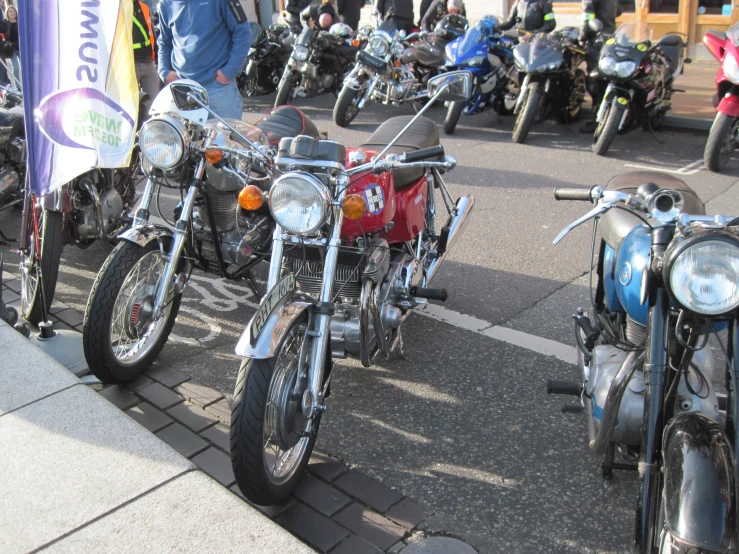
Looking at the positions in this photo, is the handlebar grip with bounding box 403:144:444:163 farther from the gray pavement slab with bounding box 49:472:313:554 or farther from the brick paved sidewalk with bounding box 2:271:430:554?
the gray pavement slab with bounding box 49:472:313:554

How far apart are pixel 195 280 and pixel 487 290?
6.58 feet

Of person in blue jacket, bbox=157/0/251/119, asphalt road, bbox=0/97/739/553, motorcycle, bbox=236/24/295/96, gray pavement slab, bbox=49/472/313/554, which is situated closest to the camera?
gray pavement slab, bbox=49/472/313/554


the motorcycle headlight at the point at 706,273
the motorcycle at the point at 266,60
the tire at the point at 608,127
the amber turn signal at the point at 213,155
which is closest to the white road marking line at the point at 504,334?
the amber turn signal at the point at 213,155

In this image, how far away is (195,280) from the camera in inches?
203

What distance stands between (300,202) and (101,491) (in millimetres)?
1291

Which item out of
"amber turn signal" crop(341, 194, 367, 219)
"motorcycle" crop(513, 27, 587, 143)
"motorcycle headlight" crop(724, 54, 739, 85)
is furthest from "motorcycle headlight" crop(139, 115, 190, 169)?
"motorcycle" crop(513, 27, 587, 143)

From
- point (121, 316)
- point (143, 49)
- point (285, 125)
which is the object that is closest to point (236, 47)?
point (285, 125)

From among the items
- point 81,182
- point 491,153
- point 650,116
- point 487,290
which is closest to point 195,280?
point 81,182

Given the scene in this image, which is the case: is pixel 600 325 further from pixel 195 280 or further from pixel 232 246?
pixel 195 280

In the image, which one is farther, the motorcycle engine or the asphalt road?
the asphalt road

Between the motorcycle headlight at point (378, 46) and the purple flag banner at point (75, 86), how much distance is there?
564cm

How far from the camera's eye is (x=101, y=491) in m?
2.71

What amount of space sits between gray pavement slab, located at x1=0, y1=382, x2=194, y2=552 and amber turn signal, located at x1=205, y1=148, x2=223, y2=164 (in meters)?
1.21

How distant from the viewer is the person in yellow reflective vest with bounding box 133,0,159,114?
6.61 metres
